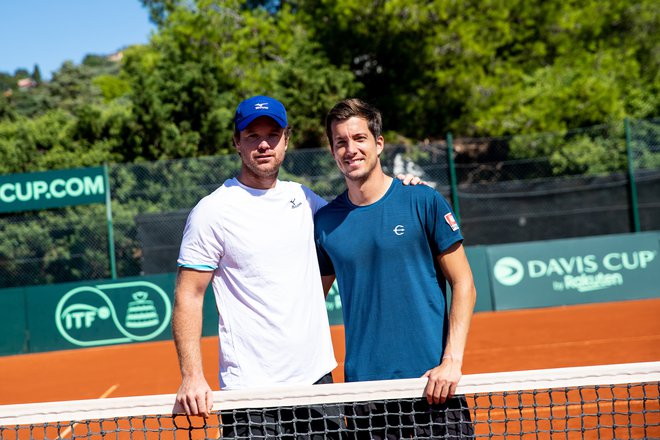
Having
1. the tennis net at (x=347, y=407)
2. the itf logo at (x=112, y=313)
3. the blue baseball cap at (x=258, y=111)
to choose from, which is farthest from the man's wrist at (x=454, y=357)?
the itf logo at (x=112, y=313)

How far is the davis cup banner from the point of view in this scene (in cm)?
1390

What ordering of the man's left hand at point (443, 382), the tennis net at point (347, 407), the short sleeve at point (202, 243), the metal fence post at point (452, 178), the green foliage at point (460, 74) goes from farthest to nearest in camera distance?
the green foliage at point (460, 74) → the metal fence post at point (452, 178) → the short sleeve at point (202, 243) → the tennis net at point (347, 407) → the man's left hand at point (443, 382)

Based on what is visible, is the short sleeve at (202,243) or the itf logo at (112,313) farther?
the itf logo at (112,313)

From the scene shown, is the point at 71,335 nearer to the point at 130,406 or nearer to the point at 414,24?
the point at 130,406

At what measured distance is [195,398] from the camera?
9.37 ft

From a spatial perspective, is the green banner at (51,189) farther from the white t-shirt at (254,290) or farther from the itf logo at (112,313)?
the white t-shirt at (254,290)

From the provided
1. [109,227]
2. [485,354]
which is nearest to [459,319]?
[485,354]

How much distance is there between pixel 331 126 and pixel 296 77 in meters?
17.1

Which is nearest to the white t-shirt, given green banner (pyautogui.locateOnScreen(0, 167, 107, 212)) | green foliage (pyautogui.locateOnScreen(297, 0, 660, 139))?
green banner (pyautogui.locateOnScreen(0, 167, 107, 212))

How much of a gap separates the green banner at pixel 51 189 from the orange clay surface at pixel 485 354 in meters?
2.80

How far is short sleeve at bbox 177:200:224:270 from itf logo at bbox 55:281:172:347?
10.4 metres

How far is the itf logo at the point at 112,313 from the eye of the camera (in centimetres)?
1316

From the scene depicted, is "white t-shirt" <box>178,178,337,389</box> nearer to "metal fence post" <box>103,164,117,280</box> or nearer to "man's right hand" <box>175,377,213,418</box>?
"man's right hand" <box>175,377,213,418</box>

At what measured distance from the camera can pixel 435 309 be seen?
3.06 m
